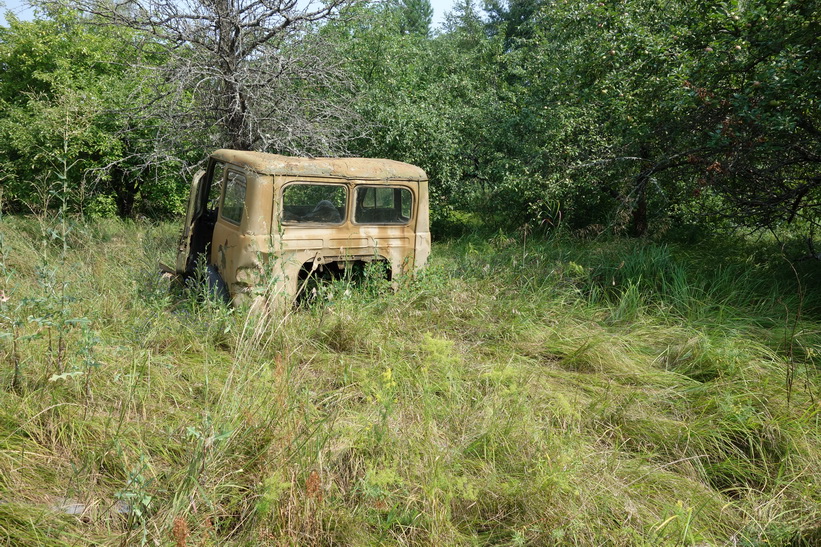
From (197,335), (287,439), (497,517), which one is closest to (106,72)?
(197,335)

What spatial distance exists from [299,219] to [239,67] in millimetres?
3519

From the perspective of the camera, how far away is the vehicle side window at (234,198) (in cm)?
507

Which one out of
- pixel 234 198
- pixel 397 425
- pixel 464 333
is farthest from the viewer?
pixel 234 198

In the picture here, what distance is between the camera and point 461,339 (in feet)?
15.9

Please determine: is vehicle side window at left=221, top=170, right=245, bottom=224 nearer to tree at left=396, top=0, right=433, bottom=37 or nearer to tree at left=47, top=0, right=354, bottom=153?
tree at left=47, top=0, right=354, bottom=153

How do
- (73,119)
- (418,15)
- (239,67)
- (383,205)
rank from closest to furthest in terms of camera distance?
(383,205) → (239,67) → (73,119) → (418,15)

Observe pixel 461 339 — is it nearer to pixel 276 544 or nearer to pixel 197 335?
pixel 197 335

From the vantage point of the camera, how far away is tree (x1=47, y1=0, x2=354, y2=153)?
24.2ft

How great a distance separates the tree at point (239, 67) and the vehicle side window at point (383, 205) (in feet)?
7.86

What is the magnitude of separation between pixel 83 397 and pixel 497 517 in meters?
2.25

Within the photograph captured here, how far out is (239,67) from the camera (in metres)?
7.62

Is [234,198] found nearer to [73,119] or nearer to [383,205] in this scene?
[383,205]

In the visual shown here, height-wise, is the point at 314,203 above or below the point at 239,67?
below

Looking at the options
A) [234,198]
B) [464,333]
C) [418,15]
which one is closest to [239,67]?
[234,198]
